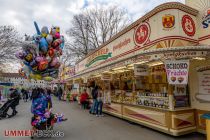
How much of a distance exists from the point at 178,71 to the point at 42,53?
4.78m

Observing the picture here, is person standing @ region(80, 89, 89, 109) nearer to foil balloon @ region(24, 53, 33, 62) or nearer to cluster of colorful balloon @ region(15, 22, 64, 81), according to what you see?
cluster of colorful balloon @ region(15, 22, 64, 81)

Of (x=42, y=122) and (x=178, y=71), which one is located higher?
(x=178, y=71)

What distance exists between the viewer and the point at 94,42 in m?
33.7

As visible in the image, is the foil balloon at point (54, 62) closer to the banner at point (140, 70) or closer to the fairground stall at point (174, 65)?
the fairground stall at point (174, 65)

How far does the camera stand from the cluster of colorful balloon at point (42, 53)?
7023 mm

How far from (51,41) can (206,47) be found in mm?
5287

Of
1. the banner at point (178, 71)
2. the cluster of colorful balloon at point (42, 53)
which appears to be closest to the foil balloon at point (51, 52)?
the cluster of colorful balloon at point (42, 53)

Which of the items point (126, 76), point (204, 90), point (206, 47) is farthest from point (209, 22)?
point (126, 76)

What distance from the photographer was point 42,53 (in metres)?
7.27

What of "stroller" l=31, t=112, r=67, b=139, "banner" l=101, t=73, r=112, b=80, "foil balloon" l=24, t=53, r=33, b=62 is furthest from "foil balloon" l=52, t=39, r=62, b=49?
"banner" l=101, t=73, r=112, b=80

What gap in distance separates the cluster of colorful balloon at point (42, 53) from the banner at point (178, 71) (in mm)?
4171

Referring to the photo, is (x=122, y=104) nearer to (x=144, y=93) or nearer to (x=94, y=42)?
(x=144, y=93)

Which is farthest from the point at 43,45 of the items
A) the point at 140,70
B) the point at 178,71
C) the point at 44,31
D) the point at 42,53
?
the point at 178,71

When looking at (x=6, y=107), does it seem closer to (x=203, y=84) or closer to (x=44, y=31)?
(x=44, y=31)
